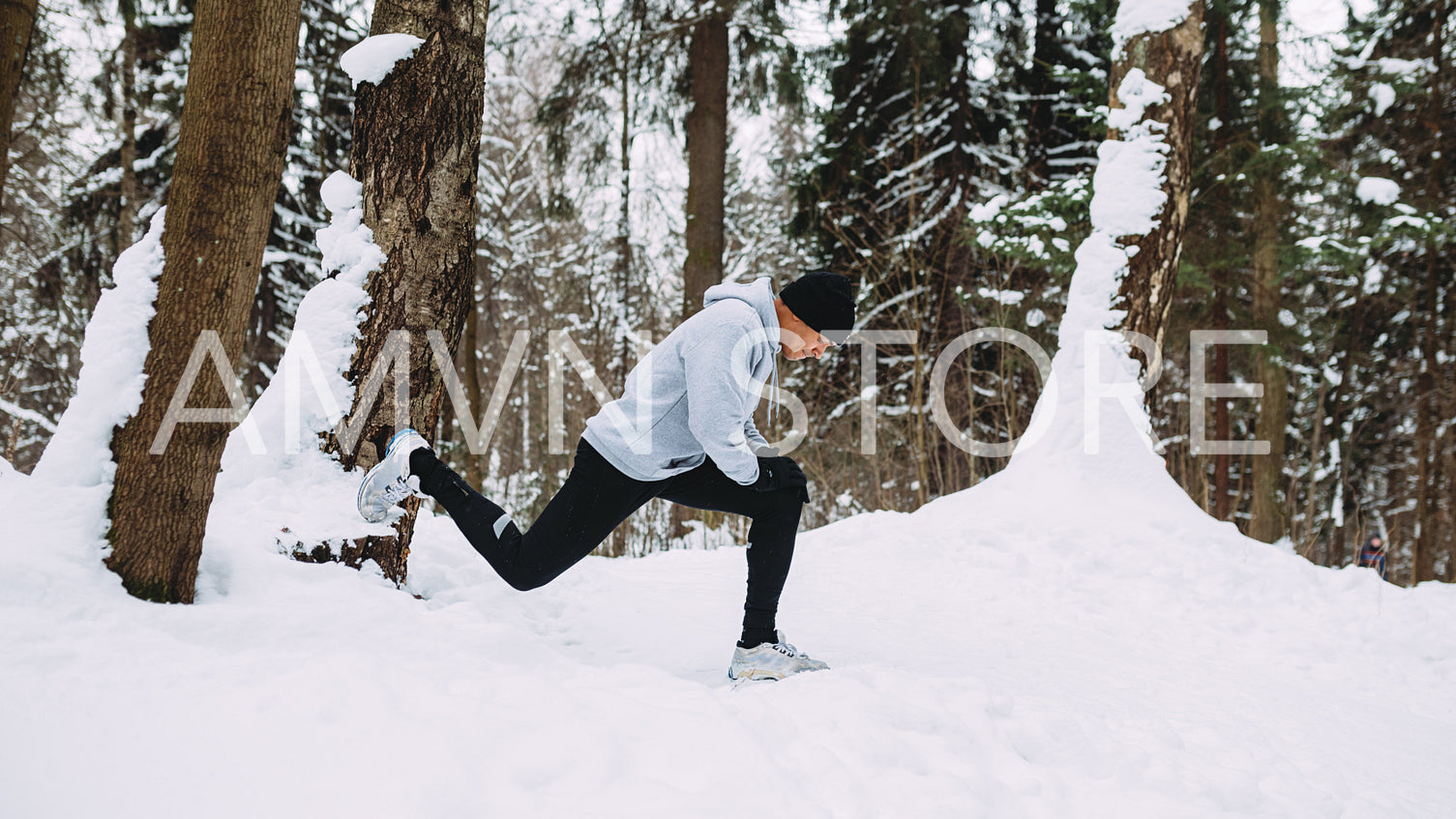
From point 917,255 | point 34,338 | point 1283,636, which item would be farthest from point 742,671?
point 34,338

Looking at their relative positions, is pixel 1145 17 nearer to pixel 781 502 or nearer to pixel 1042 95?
pixel 1042 95

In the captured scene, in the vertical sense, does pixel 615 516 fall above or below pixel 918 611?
above

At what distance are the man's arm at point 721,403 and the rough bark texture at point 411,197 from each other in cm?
122

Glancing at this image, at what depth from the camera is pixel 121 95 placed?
9.61 metres

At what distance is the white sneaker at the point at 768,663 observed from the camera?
2.74 m

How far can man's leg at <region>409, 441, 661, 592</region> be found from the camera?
2.73m

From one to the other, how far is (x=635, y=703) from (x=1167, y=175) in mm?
6045

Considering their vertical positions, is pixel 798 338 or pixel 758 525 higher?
pixel 798 338

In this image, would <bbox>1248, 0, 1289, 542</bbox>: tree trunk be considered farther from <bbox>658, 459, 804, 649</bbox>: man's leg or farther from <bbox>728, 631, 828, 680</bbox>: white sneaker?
<bbox>728, 631, 828, 680</bbox>: white sneaker

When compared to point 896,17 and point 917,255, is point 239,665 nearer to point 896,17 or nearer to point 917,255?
point 917,255

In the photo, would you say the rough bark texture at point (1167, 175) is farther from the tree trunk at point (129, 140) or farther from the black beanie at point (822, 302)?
the tree trunk at point (129, 140)

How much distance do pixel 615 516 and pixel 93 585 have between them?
1.45 meters

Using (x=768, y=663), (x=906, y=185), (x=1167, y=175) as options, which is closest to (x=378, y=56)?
(x=768, y=663)

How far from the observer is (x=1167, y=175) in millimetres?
6203
